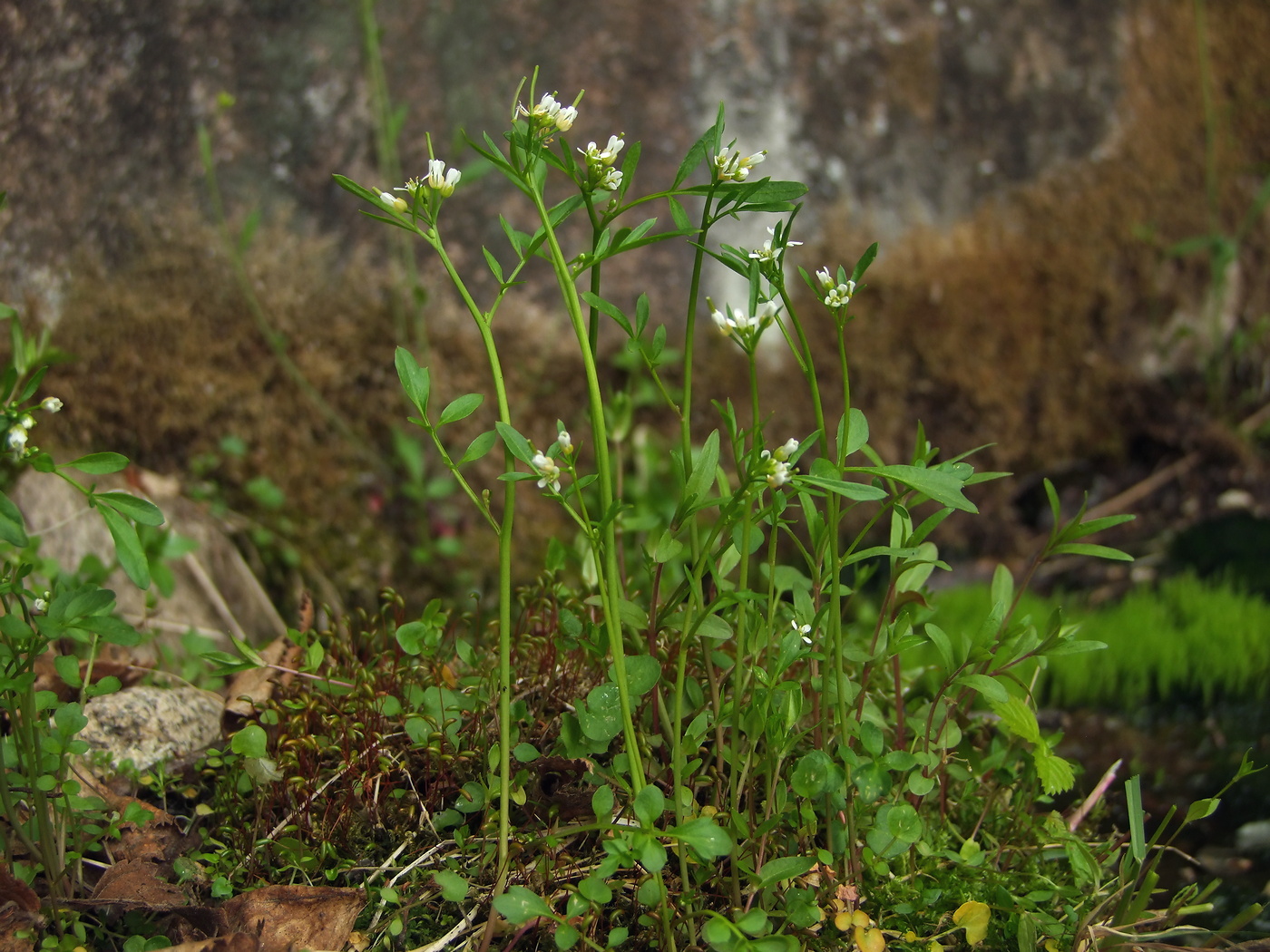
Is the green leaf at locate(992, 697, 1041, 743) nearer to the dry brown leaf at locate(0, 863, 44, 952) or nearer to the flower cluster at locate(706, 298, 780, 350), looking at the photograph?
the flower cluster at locate(706, 298, 780, 350)

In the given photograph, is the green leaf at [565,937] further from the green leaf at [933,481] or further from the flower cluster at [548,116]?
the flower cluster at [548,116]

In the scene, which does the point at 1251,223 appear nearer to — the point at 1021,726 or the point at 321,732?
the point at 1021,726

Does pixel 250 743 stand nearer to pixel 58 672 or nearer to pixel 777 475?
pixel 58 672

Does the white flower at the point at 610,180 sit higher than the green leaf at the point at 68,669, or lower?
higher

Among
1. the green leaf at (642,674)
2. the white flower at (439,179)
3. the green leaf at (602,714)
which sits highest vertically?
the white flower at (439,179)

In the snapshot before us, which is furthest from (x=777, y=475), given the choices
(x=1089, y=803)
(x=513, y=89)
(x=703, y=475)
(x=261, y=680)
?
(x=513, y=89)

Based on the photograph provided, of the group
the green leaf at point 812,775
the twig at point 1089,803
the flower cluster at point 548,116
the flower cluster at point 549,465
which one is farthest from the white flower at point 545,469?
the twig at point 1089,803
